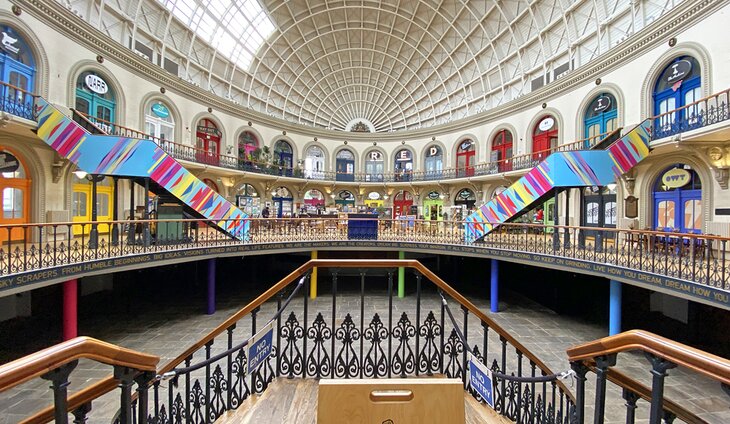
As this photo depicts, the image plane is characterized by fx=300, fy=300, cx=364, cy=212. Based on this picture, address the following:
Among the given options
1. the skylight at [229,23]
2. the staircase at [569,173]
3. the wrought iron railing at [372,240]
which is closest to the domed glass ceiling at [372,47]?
the skylight at [229,23]

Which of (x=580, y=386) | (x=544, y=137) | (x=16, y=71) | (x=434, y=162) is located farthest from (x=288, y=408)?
(x=434, y=162)

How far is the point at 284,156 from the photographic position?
74.0ft

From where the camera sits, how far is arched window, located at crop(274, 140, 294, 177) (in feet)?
69.7

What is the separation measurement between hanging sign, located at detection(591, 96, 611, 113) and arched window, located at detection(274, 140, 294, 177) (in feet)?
57.3

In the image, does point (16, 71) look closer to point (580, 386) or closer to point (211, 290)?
point (211, 290)

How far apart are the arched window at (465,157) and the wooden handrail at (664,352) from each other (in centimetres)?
1943

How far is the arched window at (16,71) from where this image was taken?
28.6 ft

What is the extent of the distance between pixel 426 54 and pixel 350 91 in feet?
25.7

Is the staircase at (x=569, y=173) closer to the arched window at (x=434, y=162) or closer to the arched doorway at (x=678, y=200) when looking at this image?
the arched doorway at (x=678, y=200)

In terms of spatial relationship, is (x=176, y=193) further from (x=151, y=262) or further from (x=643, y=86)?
(x=643, y=86)

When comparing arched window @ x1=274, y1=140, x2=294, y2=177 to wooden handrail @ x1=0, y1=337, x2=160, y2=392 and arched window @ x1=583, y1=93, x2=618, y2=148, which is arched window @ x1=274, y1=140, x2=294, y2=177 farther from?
wooden handrail @ x1=0, y1=337, x2=160, y2=392

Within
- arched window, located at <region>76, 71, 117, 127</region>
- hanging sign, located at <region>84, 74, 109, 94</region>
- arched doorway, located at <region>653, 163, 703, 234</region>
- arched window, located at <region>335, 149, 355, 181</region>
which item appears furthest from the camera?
arched window, located at <region>335, 149, 355, 181</region>

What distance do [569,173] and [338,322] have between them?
29.0 ft

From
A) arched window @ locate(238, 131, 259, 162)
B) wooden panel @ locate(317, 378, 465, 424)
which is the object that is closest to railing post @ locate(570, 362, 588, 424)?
wooden panel @ locate(317, 378, 465, 424)
